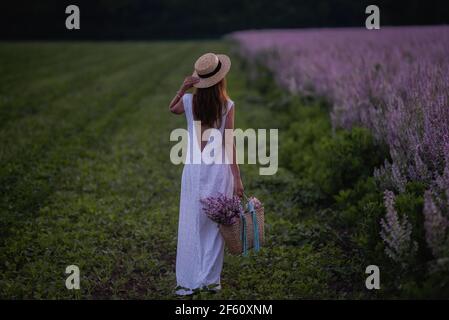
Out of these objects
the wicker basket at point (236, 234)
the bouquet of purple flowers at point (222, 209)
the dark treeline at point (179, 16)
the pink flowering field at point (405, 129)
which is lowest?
the wicker basket at point (236, 234)

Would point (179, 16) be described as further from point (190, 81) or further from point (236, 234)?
point (236, 234)

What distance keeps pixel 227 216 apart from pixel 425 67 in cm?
407

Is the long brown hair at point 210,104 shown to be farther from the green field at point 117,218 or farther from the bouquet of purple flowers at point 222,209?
the green field at point 117,218

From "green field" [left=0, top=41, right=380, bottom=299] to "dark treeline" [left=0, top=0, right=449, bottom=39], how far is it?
164ft

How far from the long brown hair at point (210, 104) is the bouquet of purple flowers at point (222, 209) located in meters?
0.60

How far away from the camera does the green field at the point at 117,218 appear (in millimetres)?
4332

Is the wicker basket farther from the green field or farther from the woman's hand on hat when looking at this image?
the woman's hand on hat

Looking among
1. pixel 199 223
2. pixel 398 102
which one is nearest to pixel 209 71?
pixel 199 223

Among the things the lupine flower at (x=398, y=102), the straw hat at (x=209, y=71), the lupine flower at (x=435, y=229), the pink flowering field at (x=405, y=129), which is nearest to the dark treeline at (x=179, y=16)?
the lupine flower at (x=398, y=102)

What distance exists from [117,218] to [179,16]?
67966 millimetres

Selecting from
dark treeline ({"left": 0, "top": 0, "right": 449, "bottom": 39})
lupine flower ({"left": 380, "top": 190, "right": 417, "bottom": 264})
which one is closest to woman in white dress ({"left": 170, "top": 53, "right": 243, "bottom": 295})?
lupine flower ({"left": 380, "top": 190, "right": 417, "bottom": 264})

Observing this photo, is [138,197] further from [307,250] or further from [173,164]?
[307,250]

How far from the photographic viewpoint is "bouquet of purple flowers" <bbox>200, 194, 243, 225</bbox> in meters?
3.79
